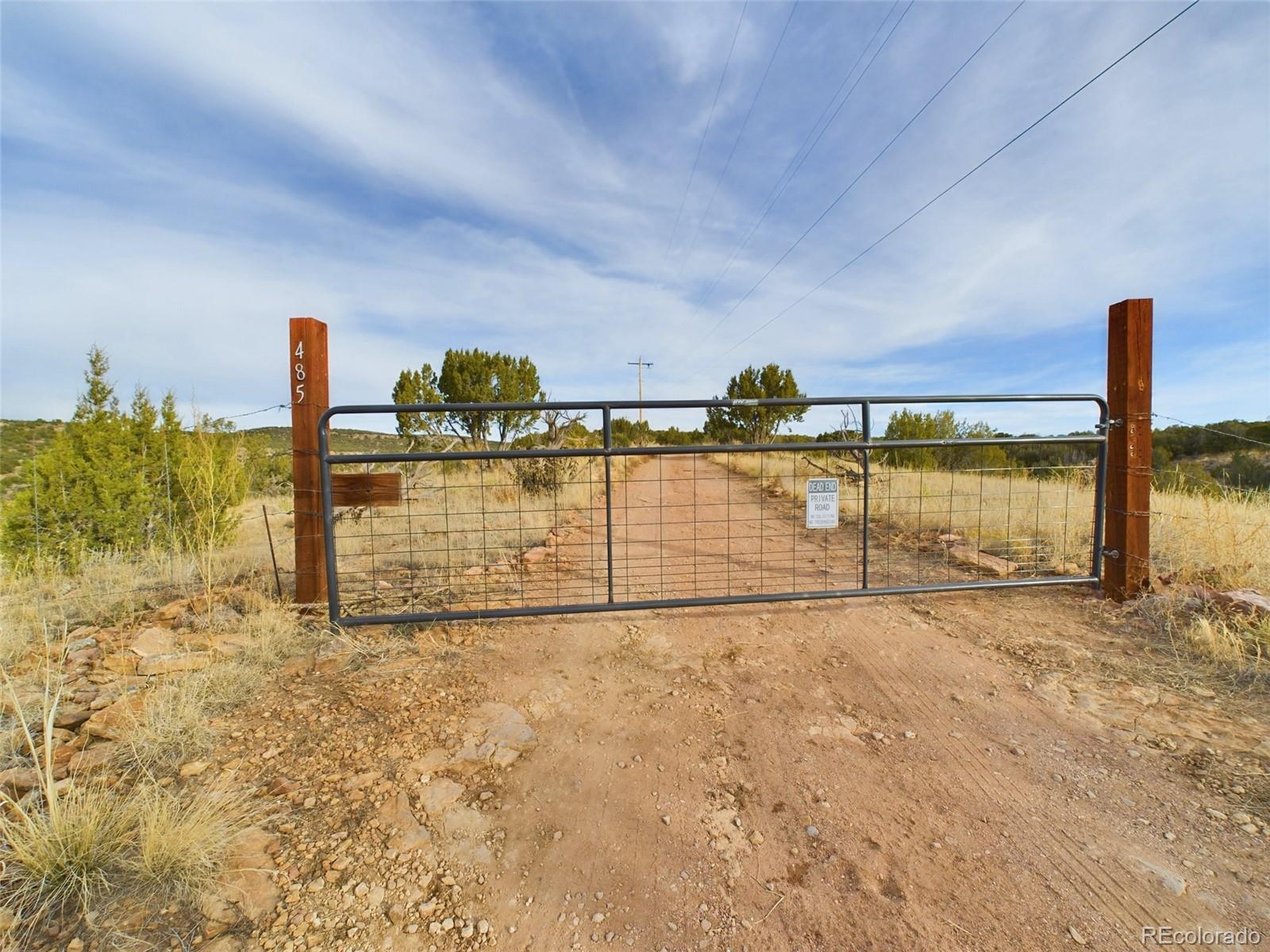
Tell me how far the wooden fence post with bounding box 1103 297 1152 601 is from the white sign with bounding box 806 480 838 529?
2.50 metres

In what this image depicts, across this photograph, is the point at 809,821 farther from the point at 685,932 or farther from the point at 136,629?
the point at 136,629

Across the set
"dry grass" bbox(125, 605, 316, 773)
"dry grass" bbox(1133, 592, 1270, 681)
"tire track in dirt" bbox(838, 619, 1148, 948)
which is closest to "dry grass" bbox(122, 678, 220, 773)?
"dry grass" bbox(125, 605, 316, 773)

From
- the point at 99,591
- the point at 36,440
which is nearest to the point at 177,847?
the point at 99,591

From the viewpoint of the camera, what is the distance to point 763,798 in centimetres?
219

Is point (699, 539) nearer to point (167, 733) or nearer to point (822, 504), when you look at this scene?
point (822, 504)

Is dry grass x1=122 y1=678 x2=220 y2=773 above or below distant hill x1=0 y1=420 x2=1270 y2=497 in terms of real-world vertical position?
below

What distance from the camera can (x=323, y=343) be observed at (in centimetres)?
400

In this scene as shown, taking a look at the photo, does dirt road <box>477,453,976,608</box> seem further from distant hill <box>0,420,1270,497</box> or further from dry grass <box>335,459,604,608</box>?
distant hill <box>0,420,1270,497</box>

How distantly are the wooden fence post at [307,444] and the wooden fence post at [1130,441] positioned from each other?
6565 millimetres

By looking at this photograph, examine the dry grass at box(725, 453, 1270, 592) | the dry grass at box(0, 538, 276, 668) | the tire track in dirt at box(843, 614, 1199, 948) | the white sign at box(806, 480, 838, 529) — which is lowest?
the tire track in dirt at box(843, 614, 1199, 948)

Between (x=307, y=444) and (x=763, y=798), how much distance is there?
3.89 meters

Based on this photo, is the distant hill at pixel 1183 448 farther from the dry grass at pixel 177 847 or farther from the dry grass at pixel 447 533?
the dry grass at pixel 177 847

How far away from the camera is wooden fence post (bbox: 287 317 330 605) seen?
3887 millimetres

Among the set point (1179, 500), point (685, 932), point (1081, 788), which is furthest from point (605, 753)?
point (1179, 500)
